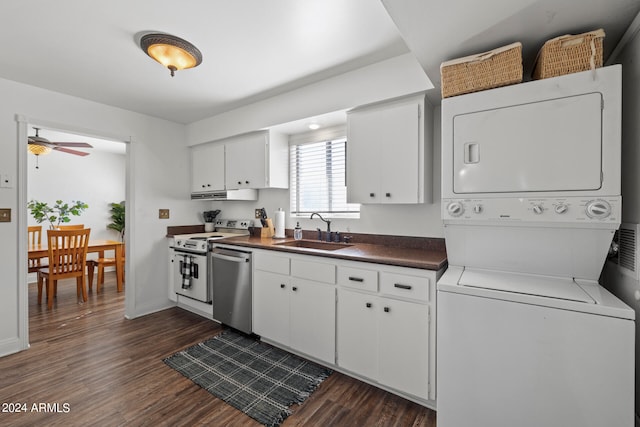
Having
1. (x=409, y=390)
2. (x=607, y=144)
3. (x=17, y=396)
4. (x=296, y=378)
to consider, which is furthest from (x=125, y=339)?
(x=607, y=144)

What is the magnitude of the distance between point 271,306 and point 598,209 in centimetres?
225

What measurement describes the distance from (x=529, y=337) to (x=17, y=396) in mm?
3102

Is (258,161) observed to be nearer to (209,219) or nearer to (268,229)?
(268,229)

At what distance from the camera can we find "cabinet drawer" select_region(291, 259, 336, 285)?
7.00ft

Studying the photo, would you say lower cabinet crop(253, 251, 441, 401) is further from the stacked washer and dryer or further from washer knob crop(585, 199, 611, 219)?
washer knob crop(585, 199, 611, 219)

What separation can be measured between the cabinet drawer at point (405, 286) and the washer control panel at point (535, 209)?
449mm

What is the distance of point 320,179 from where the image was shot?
121 inches

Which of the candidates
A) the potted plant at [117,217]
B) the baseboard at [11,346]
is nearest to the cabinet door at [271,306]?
the baseboard at [11,346]

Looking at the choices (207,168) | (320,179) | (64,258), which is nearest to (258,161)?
(320,179)

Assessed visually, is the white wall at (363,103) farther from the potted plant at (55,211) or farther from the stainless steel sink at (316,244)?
the potted plant at (55,211)

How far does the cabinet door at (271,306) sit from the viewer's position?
7.91 ft

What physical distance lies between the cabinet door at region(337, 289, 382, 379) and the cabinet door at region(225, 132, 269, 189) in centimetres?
165

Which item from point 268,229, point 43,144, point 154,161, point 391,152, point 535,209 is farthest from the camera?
point 43,144

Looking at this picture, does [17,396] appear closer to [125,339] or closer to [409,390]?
[125,339]
